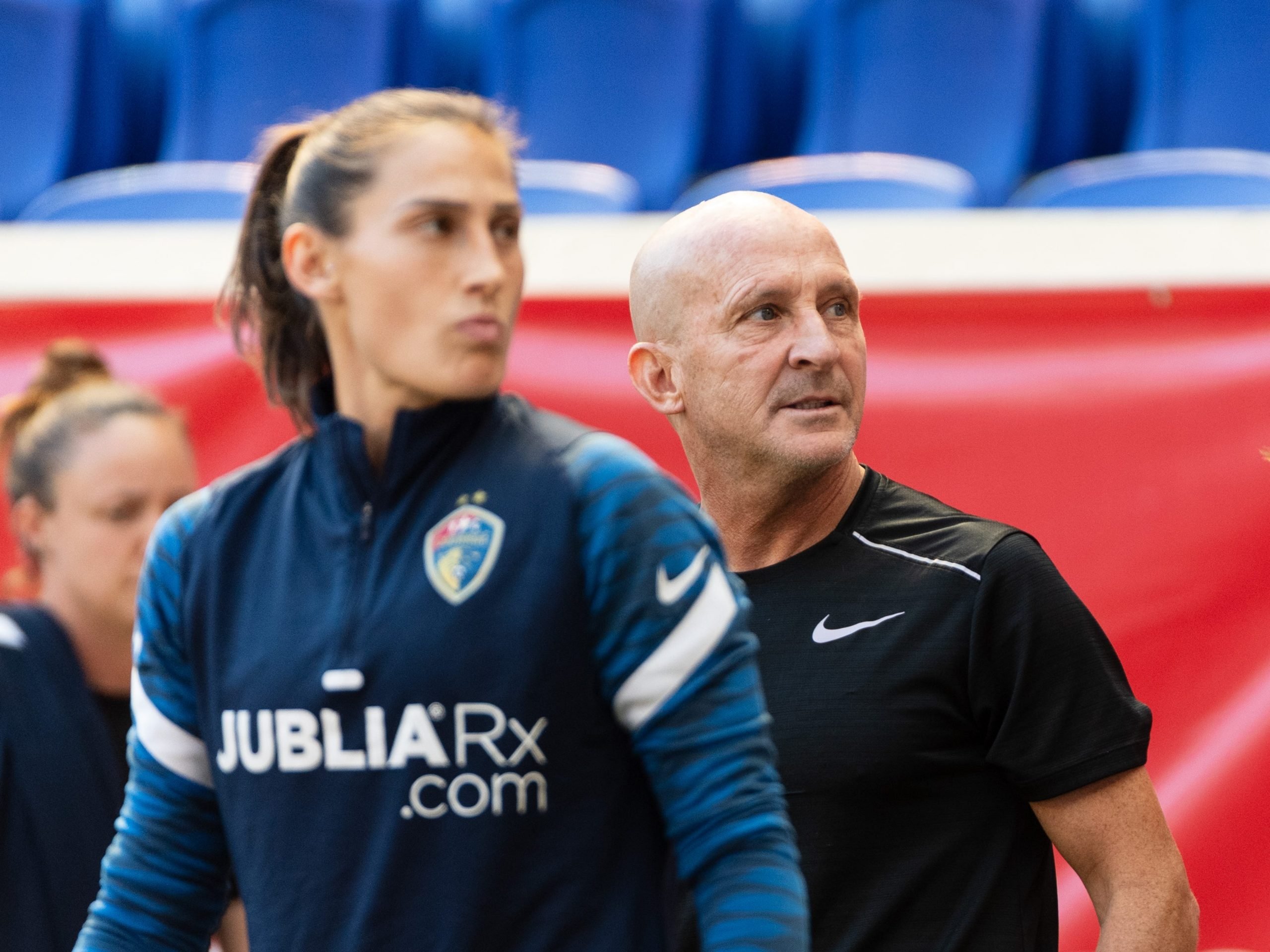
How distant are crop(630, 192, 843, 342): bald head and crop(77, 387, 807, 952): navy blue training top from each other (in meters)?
0.64

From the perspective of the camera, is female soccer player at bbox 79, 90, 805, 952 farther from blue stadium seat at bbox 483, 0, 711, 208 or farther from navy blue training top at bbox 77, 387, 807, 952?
blue stadium seat at bbox 483, 0, 711, 208

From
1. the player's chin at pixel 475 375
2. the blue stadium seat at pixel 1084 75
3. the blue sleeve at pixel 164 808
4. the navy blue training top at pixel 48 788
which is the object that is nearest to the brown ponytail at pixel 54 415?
the navy blue training top at pixel 48 788

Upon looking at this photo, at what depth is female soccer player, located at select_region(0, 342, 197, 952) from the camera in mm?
1653

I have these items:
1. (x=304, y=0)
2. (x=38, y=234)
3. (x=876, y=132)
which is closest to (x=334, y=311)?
(x=38, y=234)

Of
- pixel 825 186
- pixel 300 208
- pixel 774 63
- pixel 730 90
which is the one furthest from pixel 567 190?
pixel 300 208

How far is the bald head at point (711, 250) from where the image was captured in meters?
1.53

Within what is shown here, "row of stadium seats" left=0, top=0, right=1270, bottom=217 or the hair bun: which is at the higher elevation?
"row of stadium seats" left=0, top=0, right=1270, bottom=217

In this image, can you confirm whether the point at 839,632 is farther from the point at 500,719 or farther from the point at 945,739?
the point at 500,719

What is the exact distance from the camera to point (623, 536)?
89 cm

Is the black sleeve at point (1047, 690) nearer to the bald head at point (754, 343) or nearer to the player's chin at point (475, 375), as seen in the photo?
the bald head at point (754, 343)

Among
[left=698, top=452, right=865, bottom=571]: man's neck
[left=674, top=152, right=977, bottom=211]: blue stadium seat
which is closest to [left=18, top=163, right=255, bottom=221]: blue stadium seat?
[left=674, top=152, right=977, bottom=211]: blue stadium seat

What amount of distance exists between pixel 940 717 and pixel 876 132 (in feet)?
6.78

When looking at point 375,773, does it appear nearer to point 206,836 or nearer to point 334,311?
point 206,836

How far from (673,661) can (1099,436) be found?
1.35 metres
